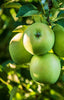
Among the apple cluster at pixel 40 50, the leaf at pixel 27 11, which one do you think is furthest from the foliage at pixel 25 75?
the apple cluster at pixel 40 50

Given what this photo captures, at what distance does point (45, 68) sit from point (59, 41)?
7.2 inches

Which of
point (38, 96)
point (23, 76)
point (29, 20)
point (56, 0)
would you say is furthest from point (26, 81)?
point (56, 0)

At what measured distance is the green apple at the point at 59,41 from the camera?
1.25 metres

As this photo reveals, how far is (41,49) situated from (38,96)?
821mm

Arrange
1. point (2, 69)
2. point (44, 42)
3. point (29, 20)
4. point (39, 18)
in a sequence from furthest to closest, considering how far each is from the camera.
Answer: point (29, 20) < point (2, 69) < point (39, 18) < point (44, 42)

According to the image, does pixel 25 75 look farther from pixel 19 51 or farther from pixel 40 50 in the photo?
pixel 40 50

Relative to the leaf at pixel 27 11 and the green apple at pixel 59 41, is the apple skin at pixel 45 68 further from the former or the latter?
the leaf at pixel 27 11

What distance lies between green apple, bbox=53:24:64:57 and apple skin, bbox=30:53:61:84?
7cm

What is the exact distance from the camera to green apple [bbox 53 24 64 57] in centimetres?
125

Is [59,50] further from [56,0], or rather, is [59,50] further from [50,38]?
[56,0]

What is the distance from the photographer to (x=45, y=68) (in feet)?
3.92

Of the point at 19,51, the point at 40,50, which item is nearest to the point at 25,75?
the point at 19,51

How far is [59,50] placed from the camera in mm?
1270

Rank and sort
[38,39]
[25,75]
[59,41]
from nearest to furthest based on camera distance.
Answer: [38,39] < [59,41] < [25,75]
